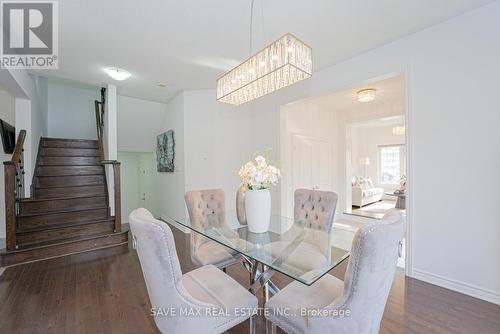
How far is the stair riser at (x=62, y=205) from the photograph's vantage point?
11.0 feet

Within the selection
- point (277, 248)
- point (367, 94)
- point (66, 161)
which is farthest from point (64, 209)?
point (367, 94)

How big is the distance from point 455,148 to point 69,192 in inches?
221

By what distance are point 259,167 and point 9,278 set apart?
3115 millimetres

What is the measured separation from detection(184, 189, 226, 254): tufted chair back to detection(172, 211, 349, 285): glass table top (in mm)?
11

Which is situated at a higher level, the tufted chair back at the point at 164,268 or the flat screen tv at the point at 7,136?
the flat screen tv at the point at 7,136

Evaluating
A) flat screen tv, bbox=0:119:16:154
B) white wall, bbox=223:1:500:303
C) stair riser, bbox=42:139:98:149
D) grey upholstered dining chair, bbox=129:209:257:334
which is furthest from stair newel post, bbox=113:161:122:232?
white wall, bbox=223:1:500:303

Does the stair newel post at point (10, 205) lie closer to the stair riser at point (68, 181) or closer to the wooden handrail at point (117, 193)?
the wooden handrail at point (117, 193)

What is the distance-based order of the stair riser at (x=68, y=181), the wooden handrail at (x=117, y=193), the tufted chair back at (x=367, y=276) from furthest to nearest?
1. the stair riser at (x=68, y=181)
2. the wooden handrail at (x=117, y=193)
3. the tufted chair back at (x=367, y=276)

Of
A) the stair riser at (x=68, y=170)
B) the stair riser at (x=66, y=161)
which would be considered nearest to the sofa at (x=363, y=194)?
the stair riser at (x=68, y=170)

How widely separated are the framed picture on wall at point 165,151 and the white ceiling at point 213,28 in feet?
5.66

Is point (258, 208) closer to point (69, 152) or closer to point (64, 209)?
point (64, 209)

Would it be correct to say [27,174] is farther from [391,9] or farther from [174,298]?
[391,9]

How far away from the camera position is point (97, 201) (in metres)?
4.03

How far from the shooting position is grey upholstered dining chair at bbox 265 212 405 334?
0.95 metres
